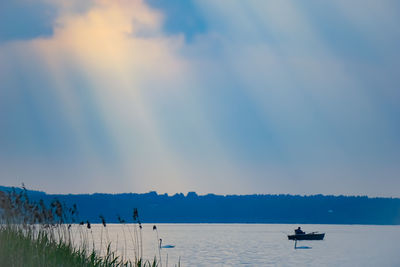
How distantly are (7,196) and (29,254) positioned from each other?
10.6ft

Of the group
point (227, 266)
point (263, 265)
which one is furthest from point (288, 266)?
point (227, 266)

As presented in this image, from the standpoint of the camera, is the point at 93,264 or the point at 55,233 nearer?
the point at 93,264

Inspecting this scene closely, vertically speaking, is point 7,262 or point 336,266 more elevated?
point 336,266

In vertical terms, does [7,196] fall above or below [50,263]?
→ above

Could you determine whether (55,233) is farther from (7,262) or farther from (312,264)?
(312,264)

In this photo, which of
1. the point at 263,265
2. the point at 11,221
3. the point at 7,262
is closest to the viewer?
the point at 7,262

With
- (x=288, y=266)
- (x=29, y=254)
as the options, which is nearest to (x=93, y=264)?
(x=29, y=254)

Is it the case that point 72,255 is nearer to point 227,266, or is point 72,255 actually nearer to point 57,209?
point 57,209

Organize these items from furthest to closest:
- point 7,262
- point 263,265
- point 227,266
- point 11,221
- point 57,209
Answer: point 263,265, point 227,266, point 11,221, point 57,209, point 7,262

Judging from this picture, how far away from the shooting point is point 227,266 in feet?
328

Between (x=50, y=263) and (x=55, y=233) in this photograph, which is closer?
(x=50, y=263)

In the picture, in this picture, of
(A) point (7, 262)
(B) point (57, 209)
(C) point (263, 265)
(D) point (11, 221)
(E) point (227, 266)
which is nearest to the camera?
(A) point (7, 262)

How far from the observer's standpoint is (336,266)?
108 m

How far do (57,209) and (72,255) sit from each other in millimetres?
1755
